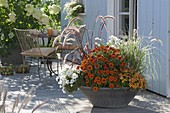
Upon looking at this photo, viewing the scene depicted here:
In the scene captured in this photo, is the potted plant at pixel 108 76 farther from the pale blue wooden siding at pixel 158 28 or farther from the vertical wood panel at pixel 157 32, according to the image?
the vertical wood panel at pixel 157 32

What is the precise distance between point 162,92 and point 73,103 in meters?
1.29

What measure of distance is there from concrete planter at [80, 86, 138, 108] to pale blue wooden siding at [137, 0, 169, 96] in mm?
959

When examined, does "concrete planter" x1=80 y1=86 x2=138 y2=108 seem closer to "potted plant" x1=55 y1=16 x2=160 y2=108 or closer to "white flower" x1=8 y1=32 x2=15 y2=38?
"potted plant" x1=55 y1=16 x2=160 y2=108

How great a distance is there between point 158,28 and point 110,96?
4.76 ft

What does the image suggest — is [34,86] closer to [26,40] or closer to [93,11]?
[26,40]

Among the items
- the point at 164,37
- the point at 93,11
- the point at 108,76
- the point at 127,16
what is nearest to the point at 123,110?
the point at 108,76

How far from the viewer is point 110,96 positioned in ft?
14.0

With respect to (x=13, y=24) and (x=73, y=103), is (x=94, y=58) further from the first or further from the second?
(x=13, y=24)

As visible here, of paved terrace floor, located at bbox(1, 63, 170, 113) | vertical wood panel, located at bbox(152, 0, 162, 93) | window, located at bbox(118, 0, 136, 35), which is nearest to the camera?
paved terrace floor, located at bbox(1, 63, 170, 113)

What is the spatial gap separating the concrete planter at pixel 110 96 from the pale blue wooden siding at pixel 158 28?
959 millimetres

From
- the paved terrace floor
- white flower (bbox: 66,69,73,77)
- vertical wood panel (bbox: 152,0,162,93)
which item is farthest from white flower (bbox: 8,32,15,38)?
white flower (bbox: 66,69,73,77)

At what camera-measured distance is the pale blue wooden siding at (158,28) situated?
5035 millimetres

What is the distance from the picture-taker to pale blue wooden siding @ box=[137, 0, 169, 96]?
198 inches

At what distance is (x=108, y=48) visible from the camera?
440cm
